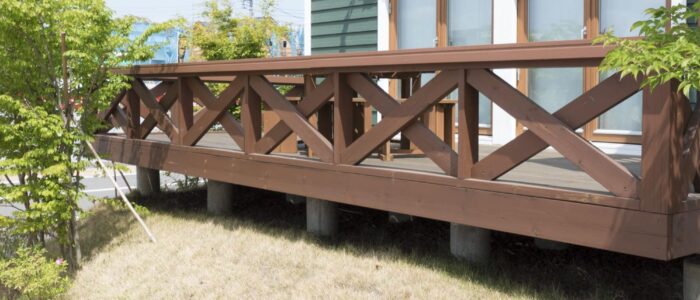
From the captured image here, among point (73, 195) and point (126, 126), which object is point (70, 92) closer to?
point (73, 195)

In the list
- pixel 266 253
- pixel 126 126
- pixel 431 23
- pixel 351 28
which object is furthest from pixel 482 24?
pixel 126 126

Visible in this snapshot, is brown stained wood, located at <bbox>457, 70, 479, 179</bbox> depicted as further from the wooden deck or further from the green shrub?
the green shrub

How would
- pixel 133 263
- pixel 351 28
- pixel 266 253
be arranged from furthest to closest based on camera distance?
1. pixel 351 28
2. pixel 133 263
3. pixel 266 253

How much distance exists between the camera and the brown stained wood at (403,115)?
4500mm

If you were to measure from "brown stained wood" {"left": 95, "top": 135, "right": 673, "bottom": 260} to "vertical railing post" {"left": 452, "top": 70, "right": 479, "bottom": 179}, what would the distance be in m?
0.13

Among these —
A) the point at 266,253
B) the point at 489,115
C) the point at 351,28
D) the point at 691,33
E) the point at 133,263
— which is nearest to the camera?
the point at 691,33

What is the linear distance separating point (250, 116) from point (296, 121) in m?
0.73

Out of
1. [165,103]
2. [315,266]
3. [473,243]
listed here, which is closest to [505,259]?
[473,243]

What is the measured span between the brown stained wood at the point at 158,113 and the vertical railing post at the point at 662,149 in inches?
196

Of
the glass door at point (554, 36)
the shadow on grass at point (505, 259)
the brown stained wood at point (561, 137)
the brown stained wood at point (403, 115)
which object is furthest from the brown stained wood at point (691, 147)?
the glass door at point (554, 36)

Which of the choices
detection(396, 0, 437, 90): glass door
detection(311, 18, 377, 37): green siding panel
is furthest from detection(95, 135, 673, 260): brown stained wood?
detection(311, 18, 377, 37): green siding panel

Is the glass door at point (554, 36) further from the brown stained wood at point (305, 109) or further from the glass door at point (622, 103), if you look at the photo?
the brown stained wood at point (305, 109)

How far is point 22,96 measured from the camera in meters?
6.27

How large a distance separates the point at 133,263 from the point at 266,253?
128 centimetres
